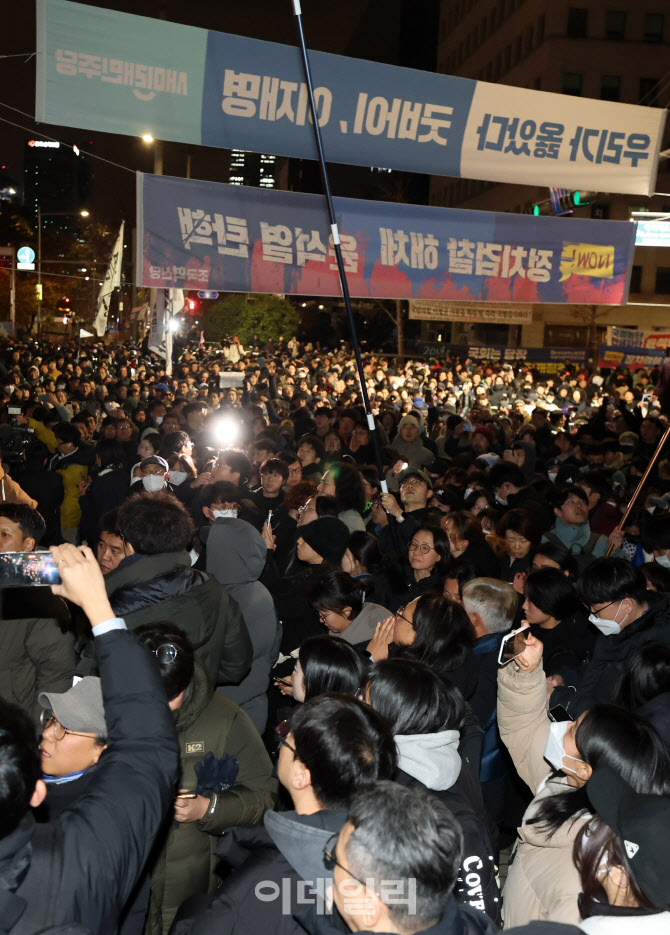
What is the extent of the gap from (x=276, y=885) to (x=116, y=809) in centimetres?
50

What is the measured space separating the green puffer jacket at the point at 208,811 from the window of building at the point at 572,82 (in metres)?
54.7

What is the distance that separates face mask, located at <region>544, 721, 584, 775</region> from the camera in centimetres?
303

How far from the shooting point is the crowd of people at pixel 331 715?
2.03m

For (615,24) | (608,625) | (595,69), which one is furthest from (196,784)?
(615,24)

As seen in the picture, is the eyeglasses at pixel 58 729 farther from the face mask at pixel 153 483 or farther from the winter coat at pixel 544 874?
the face mask at pixel 153 483

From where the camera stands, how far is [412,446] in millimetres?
11391

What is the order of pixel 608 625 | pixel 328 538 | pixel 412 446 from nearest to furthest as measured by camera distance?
pixel 608 625
pixel 328 538
pixel 412 446

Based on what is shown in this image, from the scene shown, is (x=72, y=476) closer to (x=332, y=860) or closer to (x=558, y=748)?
(x=558, y=748)

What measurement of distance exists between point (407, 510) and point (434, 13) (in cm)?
9061

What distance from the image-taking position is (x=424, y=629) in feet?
13.3

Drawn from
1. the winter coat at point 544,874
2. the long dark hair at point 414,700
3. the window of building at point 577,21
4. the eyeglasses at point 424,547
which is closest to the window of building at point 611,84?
the window of building at point 577,21

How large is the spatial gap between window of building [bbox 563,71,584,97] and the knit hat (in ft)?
172

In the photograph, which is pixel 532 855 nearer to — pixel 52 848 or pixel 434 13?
pixel 52 848

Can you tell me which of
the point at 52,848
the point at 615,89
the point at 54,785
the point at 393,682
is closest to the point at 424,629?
the point at 393,682
